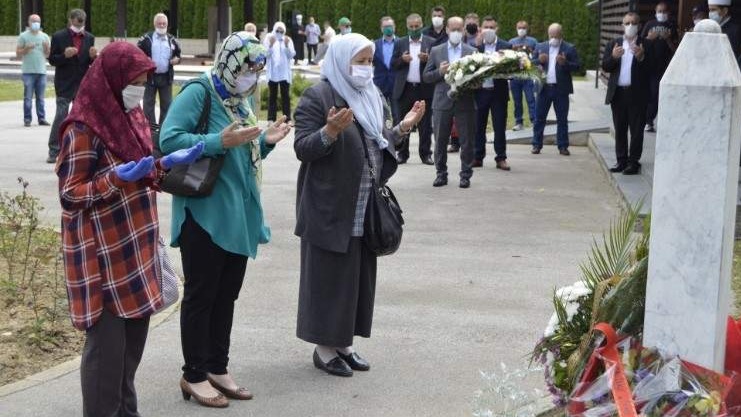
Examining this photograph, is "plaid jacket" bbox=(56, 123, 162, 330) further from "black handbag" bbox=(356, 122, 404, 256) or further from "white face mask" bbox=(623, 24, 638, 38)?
"white face mask" bbox=(623, 24, 638, 38)

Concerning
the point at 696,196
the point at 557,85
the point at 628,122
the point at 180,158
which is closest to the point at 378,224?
the point at 180,158

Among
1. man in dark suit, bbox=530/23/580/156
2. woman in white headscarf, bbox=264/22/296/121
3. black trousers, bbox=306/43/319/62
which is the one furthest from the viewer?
black trousers, bbox=306/43/319/62

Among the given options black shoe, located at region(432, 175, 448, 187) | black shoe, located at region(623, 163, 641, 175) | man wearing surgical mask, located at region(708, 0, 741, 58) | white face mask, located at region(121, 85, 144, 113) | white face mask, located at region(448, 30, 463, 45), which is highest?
man wearing surgical mask, located at region(708, 0, 741, 58)

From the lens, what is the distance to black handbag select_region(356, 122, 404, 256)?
6.05 m

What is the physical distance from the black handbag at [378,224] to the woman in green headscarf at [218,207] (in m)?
0.60

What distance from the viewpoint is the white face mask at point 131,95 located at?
4688mm

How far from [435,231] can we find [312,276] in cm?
448

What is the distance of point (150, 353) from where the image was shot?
653 centimetres

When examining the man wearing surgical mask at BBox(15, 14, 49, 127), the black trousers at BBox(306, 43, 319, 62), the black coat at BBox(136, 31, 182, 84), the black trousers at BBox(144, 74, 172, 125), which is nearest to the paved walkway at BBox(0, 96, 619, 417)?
the black trousers at BBox(144, 74, 172, 125)

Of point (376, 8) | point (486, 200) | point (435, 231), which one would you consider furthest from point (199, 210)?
point (376, 8)

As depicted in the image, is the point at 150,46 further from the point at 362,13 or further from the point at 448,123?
the point at 362,13

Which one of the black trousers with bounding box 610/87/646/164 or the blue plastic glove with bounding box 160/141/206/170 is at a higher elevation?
the blue plastic glove with bounding box 160/141/206/170

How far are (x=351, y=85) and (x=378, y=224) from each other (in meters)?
0.73

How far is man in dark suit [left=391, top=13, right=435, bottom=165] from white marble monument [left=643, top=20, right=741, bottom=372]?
37.8 ft
